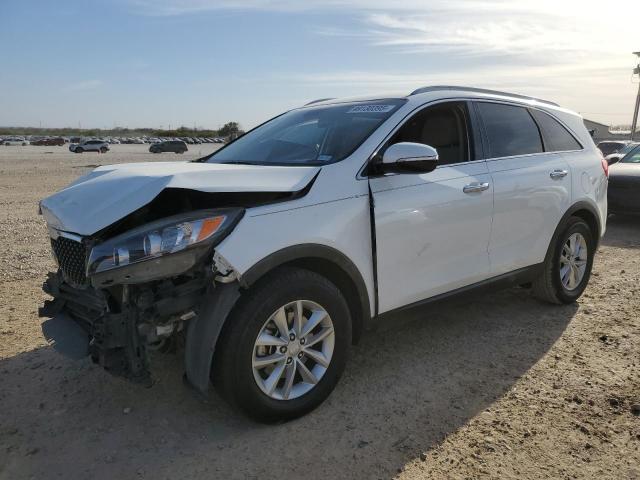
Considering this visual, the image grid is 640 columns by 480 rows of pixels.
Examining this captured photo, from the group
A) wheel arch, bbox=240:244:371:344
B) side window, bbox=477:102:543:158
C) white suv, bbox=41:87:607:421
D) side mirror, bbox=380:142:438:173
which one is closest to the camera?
white suv, bbox=41:87:607:421

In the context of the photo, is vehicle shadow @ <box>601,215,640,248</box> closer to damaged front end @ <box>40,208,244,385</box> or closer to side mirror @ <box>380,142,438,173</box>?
side mirror @ <box>380,142,438,173</box>

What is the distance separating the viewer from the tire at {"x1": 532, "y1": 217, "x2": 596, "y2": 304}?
4.77 metres

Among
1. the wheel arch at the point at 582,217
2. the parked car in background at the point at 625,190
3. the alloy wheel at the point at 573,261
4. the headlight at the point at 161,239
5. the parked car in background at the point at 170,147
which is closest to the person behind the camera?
the headlight at the point at 161,239

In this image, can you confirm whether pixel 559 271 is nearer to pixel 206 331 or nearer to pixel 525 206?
pixel 525 206

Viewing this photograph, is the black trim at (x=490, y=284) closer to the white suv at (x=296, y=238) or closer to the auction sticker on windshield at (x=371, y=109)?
the white suv at (x=296, y=238)

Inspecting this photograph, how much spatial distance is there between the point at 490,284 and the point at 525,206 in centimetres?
70

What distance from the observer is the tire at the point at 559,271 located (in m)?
4.77

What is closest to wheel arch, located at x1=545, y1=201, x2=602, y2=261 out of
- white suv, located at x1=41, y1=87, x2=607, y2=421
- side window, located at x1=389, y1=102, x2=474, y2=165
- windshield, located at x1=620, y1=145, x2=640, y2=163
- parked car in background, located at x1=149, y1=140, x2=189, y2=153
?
white suv, located at x1=41, y1=87, x2=607, y2=421

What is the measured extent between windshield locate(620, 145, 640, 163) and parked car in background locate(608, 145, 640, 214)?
2.49 feet

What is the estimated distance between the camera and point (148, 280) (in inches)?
103

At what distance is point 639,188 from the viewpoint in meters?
9.07

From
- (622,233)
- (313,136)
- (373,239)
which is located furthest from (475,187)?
(622,233)

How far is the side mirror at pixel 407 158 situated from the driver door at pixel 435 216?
9cm

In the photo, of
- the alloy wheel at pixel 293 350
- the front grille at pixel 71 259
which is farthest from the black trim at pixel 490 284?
the front grille at pixel 71 259
